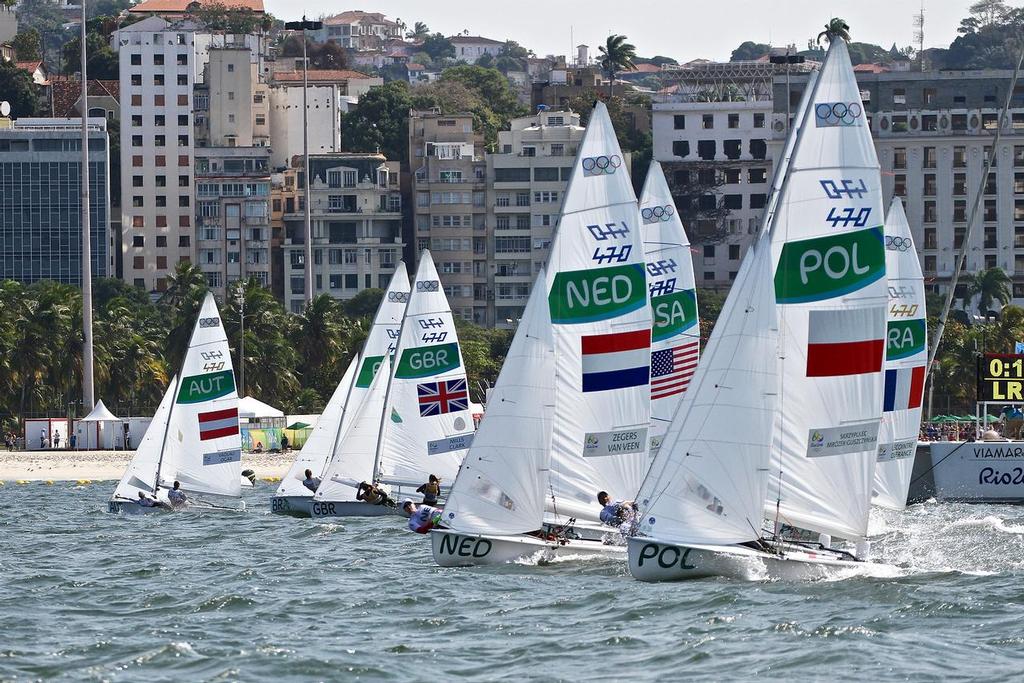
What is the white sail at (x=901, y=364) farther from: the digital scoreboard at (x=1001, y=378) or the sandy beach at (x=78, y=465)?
the sandy beach at (x=78, y=465)

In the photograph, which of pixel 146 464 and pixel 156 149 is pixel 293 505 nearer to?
pixel 146 464

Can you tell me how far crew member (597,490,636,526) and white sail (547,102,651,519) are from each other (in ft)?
2.43

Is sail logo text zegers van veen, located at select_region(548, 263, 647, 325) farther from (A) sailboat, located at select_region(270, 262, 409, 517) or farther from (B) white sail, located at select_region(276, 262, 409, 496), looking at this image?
(B) white sail, located at select_region(276, 262, 409, 496)

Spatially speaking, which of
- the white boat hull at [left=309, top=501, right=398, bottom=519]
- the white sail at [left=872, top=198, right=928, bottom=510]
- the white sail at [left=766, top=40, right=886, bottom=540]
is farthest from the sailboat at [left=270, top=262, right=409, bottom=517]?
the white sail at [left=766, top=40, right=886, bottom=540]

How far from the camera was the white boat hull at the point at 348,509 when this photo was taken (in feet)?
162

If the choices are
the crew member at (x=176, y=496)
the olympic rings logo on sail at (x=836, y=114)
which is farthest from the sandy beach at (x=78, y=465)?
the olympic rings logo on sail at (x=836, y=114)

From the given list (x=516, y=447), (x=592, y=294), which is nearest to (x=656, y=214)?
(x=592, y=294)

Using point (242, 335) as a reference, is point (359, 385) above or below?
above

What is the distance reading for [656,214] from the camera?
45375mm

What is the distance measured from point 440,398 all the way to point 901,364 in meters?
11.3

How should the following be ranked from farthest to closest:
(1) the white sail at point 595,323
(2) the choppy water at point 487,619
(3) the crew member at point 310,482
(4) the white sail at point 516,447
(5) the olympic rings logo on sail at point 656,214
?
1. (3) the crew member at point 310,482
2. (5) the olympic rings logo on sail at point 656,214
3. (1) the white sail at point 595,323
4. (4) the white sail at point 516,447
5. (2) the choppy water at point 487,619

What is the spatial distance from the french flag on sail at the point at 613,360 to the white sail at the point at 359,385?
54.5 ft

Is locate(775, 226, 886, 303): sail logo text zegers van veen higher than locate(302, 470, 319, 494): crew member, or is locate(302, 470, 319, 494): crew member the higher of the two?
locate(775, 226, 886, 303): sail logo text zegers van veen

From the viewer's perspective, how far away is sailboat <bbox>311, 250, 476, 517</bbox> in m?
49.5
